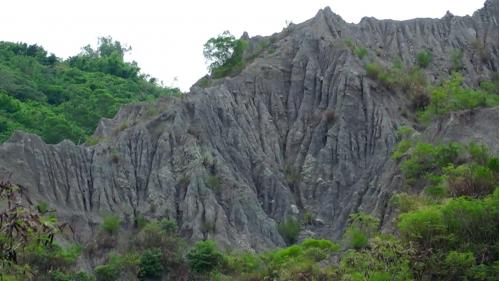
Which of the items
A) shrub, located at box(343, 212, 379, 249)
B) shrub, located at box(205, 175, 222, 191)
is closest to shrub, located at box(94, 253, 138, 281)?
shrub, located at box(205, 175, 222, 191)

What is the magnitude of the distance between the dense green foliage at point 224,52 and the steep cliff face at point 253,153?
1.62m

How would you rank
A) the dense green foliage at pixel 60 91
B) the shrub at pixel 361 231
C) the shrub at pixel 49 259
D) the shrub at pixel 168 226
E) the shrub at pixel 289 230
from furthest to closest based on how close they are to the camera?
the dense green foliage at pixel 60 91 < the shrub at pixel 289 230 < the shrub at pixel 168 226 < the shrub at pixel 49 259 < the shrub at pixel 361 231

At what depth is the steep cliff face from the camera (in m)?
41.9

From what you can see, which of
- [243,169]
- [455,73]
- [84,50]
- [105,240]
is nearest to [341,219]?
[243,169]

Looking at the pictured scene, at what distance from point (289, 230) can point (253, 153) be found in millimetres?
5547

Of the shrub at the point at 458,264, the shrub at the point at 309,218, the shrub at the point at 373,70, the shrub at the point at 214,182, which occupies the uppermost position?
the shrub at the point at 373,70

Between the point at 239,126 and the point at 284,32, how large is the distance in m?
12.4

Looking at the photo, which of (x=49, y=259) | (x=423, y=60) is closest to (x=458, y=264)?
(x=49, y=259)

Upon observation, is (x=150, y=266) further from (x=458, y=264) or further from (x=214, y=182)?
(x=458, y=264)

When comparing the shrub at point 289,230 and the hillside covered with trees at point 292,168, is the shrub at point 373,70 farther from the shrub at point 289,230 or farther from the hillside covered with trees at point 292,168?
the shrub at point 289,230

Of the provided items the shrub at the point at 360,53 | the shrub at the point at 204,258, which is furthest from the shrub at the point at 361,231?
the shrub at the point at 360,53

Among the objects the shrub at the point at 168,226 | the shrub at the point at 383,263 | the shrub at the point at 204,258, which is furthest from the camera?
the shrub at the point at 168,226

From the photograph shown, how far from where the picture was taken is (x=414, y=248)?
2761cm

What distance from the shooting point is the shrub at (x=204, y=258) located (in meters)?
37.1
